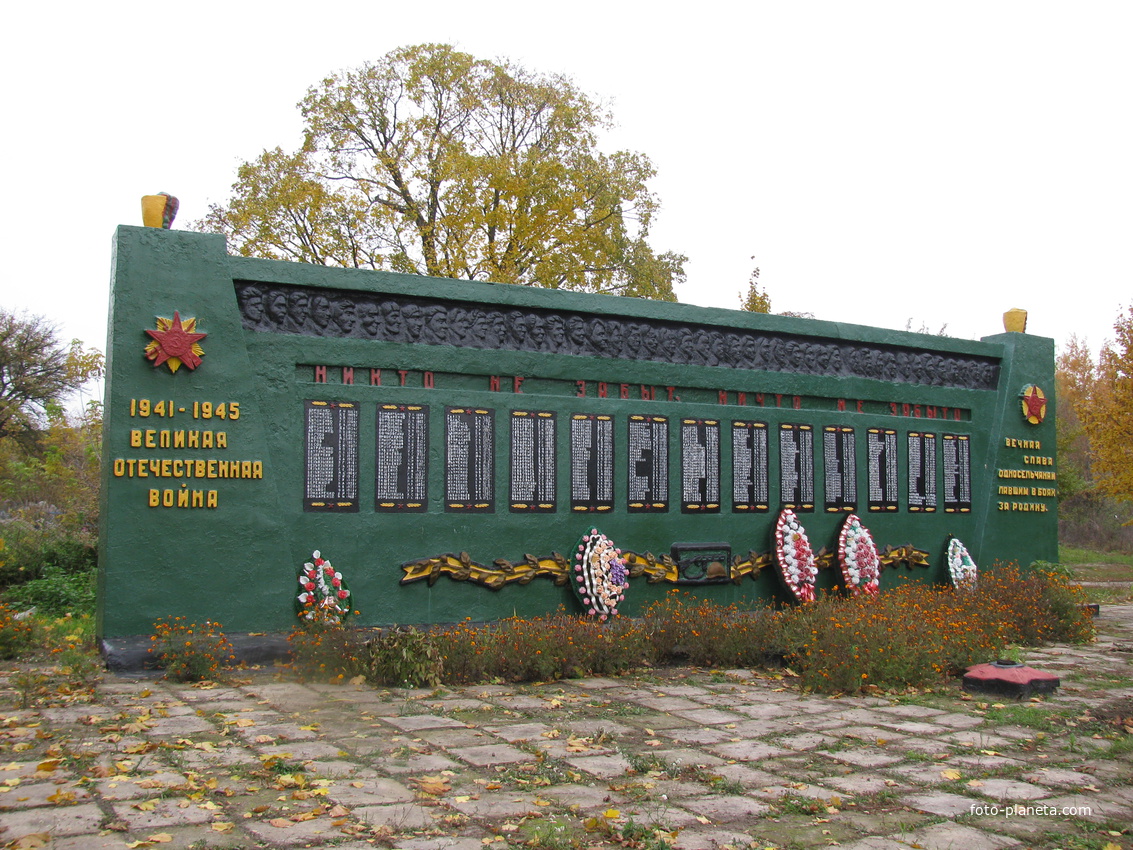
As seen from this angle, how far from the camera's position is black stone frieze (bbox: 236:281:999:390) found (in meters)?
9.52

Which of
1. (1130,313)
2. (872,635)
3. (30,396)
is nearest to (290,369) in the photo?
(872,635)

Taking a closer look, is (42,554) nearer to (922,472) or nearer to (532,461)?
(532,461)

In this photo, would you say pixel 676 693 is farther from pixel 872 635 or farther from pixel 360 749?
pixel 360 749

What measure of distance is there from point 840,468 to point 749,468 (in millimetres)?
1536

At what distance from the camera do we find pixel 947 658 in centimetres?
873

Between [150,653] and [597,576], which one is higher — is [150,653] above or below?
below

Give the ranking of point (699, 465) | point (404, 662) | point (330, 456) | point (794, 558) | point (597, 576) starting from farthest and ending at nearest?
point (794, 558) → point (699, 465) → point (597, 576) → point (330, 456) → point (404, 662)

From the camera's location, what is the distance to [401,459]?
385 inches

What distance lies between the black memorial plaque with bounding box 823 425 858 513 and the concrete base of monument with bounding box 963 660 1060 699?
451cm

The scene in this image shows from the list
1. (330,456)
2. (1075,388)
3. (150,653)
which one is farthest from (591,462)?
(1075,388)

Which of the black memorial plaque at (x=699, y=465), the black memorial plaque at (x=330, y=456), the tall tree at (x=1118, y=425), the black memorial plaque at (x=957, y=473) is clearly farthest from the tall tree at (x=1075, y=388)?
the black memorial plaque at (x=330, y=456)

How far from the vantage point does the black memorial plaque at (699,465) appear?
11516mm

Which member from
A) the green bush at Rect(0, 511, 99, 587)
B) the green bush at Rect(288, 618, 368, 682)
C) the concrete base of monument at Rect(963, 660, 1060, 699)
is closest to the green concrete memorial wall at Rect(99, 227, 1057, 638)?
the green bush at Rect(288, 618, 368, 682)

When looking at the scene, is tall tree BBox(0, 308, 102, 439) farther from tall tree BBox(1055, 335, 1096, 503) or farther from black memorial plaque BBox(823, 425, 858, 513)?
tall tree BBox(1055, 335, 1096, 503)
